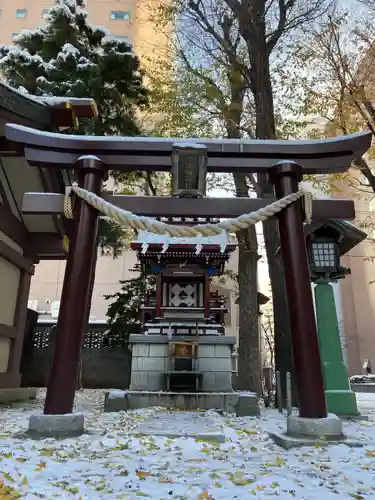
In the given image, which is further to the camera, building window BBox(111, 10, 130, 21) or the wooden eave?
building window BBox(111, 10, 130, 21)

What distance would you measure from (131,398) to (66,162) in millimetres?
4996

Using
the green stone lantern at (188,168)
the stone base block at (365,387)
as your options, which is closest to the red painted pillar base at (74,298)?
the green stone lantern at (188,168)

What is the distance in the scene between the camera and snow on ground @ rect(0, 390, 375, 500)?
2924mm

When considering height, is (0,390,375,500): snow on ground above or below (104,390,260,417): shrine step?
below

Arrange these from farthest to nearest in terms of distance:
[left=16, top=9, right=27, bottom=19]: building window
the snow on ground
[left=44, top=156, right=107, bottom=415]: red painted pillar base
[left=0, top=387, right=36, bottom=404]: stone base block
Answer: [left=16, top=9, right=27, bottom=19]: building window
[left=0, top=387, right=36, bottom=404]: stone base block
[left=44, top=156, right=107, bottom=415]: red painted pillar base
the snow on ground

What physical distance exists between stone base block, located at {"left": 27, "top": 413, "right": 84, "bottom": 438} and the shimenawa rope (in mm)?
2432

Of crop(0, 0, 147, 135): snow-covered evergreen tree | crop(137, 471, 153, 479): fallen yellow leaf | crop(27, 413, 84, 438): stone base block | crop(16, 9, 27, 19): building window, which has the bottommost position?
crop(137, 471, 153, 479): fallen yellow leaf

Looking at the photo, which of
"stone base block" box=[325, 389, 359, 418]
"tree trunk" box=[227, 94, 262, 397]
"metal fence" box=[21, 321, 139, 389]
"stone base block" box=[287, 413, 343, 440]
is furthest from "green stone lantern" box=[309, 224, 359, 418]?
"metal fence" box=[21, 321, 139, 389]

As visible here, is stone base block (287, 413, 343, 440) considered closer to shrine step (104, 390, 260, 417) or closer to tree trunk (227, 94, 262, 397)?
shrine step (104, 390, 260, 417)

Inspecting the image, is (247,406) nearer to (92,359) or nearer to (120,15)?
(92,359)

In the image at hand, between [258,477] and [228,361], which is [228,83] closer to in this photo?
Result: [228,361]

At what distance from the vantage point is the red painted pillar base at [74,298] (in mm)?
4805

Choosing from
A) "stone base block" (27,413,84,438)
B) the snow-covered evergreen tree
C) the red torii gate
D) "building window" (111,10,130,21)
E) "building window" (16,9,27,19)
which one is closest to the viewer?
"stone base block" (27,413,84,438)

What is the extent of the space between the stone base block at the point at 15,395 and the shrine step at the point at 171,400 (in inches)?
87.6
